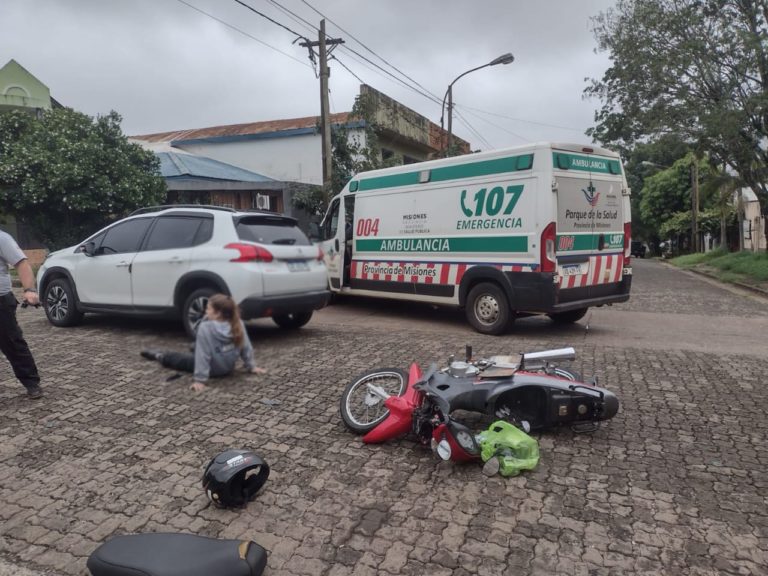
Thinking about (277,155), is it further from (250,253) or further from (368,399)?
(368,399)

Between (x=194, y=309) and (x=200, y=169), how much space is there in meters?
15.8

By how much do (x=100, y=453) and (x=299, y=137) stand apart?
19451mm

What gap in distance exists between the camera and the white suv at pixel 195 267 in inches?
205

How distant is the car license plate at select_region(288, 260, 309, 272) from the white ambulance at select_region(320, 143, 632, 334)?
125 inches

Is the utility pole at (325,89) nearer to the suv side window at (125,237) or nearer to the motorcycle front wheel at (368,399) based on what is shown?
the suv side window at (125,237)

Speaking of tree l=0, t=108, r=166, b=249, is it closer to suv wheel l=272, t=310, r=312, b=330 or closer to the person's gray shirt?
suv wheel l=272, t=310, r=312, b=330

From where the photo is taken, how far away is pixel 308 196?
1584cm

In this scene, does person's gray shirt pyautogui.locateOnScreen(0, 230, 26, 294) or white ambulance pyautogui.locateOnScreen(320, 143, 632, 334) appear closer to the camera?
person's gray shirt pyautogui.locateOnScreen(0, 230, 26, 294)

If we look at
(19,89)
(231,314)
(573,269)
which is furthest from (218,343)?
(19,89)

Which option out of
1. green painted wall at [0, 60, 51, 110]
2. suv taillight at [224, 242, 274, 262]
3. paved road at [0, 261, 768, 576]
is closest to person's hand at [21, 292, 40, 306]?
paved road at [0, 261, 768, 576]

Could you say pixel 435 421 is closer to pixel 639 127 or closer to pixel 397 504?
pixel 397 504

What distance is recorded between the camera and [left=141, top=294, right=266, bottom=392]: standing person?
438 cm

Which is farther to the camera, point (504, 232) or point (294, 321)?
point (504, 232)

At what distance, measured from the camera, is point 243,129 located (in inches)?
961
